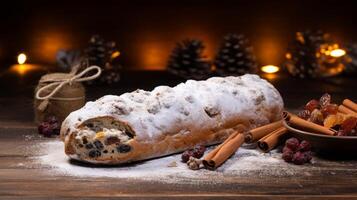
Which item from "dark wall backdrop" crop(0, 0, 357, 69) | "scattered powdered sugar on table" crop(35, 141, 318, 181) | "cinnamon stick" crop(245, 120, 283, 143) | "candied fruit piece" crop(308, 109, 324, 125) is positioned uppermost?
"dark wall backdrop" crop(0, 0, 357, 69)

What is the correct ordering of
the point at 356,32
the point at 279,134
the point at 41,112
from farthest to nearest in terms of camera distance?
the point at 356,32
the point at 41,112
the point at 279,134

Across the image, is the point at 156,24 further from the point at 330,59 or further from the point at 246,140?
the point at 246,140

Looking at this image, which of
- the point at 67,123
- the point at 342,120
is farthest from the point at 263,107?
the point at 67,123

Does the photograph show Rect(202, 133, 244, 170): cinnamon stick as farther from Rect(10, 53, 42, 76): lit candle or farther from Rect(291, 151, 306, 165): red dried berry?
Rect(10, 53, 42, 76): lit candle

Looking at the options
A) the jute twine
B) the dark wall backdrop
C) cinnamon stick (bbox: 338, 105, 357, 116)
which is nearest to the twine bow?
the jute twine

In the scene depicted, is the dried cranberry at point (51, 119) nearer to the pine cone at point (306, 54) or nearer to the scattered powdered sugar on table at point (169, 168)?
the scattered powdered sugar on table at point (169, 168)

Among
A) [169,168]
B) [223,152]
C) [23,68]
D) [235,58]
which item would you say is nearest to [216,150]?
[223,152]

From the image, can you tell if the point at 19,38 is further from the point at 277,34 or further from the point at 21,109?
the point at 277,34
